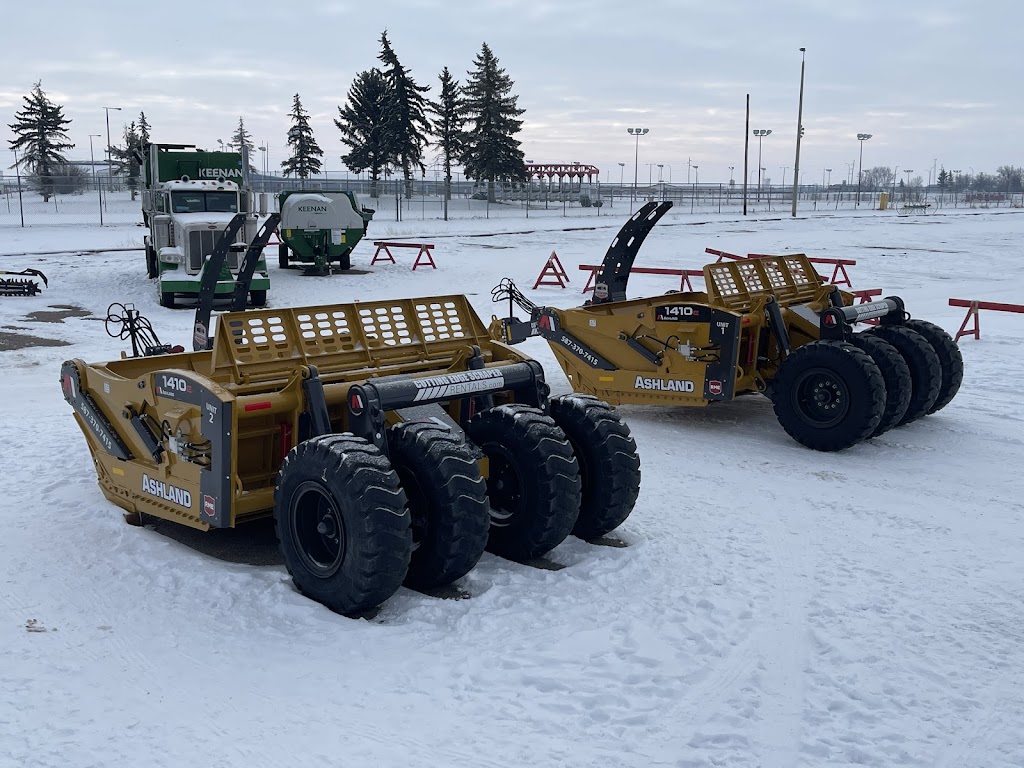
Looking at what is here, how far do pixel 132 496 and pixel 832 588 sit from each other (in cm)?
457

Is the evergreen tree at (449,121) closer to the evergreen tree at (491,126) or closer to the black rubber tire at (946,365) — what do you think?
A: the evergreen tree at (491,126)

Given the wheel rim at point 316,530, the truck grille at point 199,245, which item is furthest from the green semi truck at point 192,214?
the wheel rim at point 316,530

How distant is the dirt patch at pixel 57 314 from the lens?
16625 millimetres

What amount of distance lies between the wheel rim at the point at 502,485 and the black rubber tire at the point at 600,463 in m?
0.44

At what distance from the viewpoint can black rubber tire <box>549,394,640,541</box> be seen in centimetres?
648

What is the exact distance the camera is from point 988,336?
15273 mm

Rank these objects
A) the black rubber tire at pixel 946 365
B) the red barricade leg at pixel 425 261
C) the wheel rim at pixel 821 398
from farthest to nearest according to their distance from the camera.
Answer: the red barricade leg at pixel 425 261 → the black rubber tire at pixel 946 365 → the wheel rim at pixel 821 398

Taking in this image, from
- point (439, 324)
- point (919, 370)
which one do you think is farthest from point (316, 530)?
point (919, 370)

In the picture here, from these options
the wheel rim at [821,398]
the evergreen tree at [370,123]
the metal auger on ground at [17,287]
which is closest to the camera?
the wheel rim at [821,398]

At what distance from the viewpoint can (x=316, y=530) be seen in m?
5.75

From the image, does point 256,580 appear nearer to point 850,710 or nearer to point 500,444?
point 500,444

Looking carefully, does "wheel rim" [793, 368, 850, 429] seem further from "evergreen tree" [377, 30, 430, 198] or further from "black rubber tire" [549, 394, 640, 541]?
"evergreen tree" [377, 30, 430, 198]

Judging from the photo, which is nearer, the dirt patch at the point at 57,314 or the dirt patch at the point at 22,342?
the dirt patch at the point at 22,342

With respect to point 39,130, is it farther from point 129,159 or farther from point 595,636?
point 595,636
